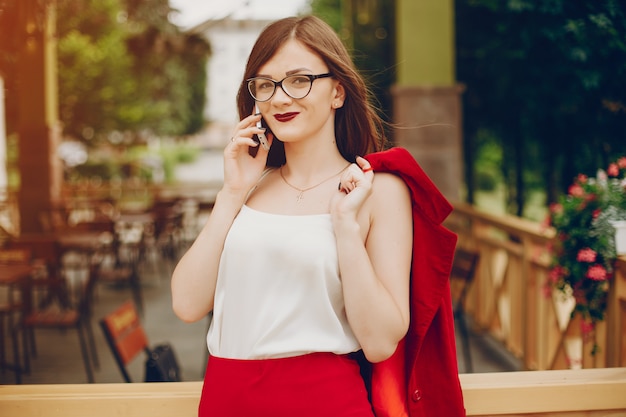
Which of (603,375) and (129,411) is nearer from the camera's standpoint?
(129,411)

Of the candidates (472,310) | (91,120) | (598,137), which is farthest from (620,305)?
(91,120)

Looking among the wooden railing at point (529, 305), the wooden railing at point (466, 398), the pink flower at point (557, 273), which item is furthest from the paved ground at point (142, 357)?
the wooden railing at point (466, 398)

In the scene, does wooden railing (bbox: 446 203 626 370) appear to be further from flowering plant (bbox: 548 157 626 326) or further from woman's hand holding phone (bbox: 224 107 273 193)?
woman's hand holding phone (bbox: 224 107 273 193)

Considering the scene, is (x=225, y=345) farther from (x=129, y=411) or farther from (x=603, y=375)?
(x=603, y=375)

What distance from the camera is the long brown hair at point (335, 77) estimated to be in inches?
67.3

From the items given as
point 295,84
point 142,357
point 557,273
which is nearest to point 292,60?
point 295,84

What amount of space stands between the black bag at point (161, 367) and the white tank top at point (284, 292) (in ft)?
3.86

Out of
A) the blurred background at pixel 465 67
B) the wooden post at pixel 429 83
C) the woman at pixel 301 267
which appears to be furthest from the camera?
the wooden post at pixel 429 83

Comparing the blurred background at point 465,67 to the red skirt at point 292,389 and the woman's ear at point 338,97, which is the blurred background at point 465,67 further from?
the red skirt at point 292,389

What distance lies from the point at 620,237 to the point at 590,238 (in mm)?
221

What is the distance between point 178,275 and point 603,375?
1304 millimetres

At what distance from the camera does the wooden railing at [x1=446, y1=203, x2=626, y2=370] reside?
11.3 ft

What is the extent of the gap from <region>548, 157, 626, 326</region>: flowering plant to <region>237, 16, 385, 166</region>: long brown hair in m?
1.93

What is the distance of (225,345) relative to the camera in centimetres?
169
